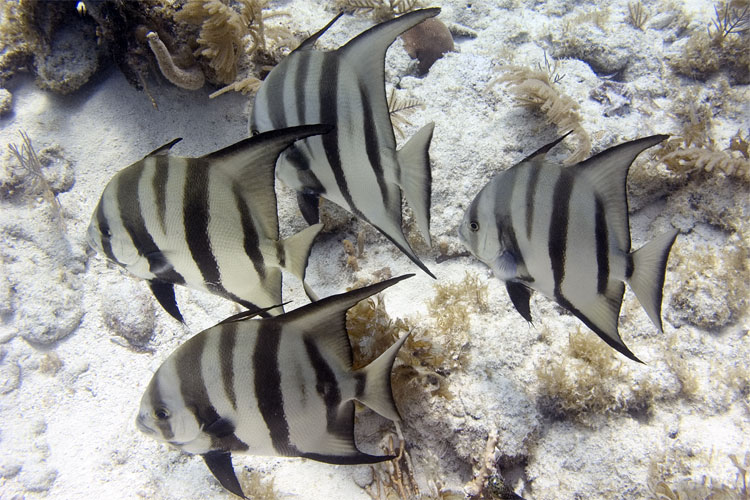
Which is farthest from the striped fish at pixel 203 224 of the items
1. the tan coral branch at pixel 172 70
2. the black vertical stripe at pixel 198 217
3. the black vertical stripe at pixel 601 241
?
the tan coral branch at pixel 172 70

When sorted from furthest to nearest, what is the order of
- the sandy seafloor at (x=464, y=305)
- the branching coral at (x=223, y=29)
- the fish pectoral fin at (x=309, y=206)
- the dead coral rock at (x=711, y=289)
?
the branching coral at (x=223, y=29), the dead coral rock at (x=711, y=289), the sandy seafloor at (x=464, y=305), the fish pectoral fin at (x=309, y=206)

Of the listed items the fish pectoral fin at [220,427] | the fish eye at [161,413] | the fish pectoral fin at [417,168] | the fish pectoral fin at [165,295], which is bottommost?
the fish pectoral fin at [220,427]

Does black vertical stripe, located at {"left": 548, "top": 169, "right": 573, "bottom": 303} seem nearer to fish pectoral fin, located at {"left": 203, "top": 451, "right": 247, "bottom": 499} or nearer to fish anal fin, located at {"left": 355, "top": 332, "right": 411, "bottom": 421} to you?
fish anal fin, located at {"left": 355, "top": 332, "right": 411, "bottom": 421}

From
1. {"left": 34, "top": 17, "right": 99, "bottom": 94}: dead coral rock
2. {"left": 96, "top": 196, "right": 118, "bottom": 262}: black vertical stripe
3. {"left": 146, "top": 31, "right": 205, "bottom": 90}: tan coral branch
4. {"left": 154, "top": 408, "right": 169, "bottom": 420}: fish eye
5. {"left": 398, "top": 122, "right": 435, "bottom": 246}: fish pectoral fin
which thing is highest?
{"left": 34, "top": 17, "right": 99, "bottom": 94}: dead coral rock

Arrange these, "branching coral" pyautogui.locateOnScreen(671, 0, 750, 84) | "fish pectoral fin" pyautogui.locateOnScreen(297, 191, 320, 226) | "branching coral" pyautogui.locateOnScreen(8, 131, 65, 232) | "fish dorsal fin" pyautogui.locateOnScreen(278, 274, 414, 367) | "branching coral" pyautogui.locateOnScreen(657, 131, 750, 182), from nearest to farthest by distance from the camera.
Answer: "fish dorsal fin" pyautogui.locateOnScreen(278, 274, 414, 367)
"fish pectoral fin" pyautogui.locateOnScreen(297, 191, 320, 226)
"branching coral" pyautogui.locateOnScreen(657, 131, 750, 182)
"branching coral" pyautogui.locateOnScreen(8, 131, 65, 232)
"branching coral" pyautogui.locateOnScreen(671, 0, 750, 84)

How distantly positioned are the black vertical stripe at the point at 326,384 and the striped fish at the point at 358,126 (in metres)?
0.62

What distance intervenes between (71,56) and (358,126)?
4002 millimetres

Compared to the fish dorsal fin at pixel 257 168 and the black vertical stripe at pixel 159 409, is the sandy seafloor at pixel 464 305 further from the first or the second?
the fish dorsal fin at pixel 257 168

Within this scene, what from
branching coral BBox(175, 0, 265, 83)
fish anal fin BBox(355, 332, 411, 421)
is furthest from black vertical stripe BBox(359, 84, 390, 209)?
branching coral BBox(175, 0, 265, 83)

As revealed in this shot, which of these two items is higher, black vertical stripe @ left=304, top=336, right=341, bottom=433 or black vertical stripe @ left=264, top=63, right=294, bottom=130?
black vertical stripe @ left=264, top=63, right=294, bottom=130

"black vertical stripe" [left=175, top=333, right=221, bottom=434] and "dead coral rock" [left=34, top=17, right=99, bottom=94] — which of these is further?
"dead coral rock" [left=34, top=17, right=99, bottom=94]

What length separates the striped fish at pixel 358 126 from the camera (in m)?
1.94

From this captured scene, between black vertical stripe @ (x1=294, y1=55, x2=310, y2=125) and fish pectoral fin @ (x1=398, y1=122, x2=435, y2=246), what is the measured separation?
50 centimetres

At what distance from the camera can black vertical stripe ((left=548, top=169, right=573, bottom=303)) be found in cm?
190
